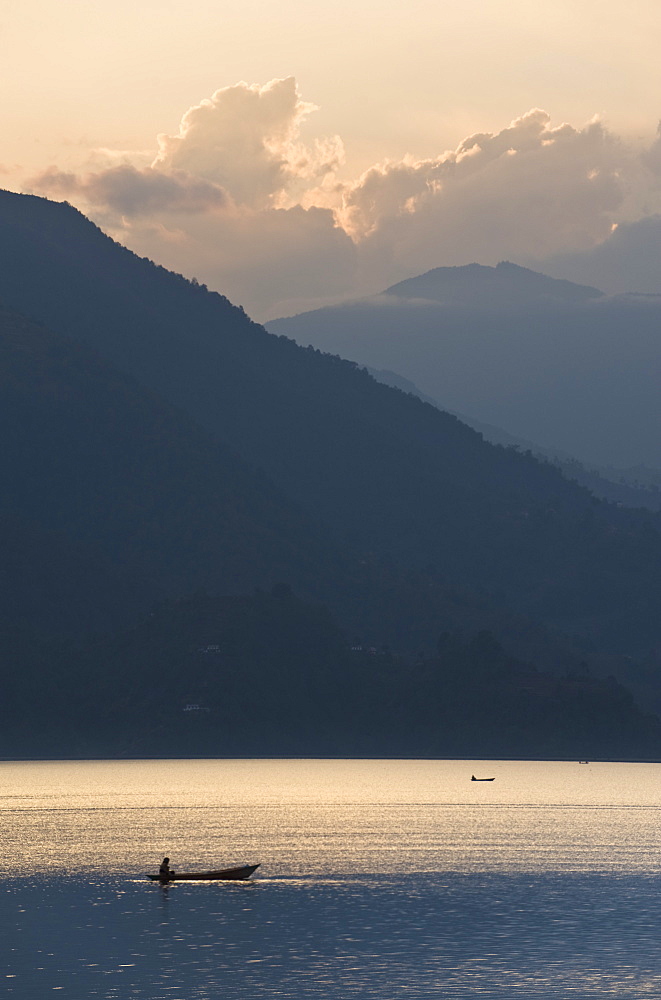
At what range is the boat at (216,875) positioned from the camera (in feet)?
511

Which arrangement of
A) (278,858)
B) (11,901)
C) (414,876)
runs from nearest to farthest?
(11,901), (414,876), (278,858)

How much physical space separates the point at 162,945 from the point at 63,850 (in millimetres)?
79416

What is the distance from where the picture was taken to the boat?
511ft

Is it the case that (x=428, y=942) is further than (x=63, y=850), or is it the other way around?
(x=63, y=850)

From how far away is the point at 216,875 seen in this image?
517 feet

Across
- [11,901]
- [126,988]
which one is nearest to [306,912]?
[11,901]

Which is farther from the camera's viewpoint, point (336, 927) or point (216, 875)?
point (216, 875)

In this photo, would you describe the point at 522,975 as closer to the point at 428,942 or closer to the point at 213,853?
the point at 428,942

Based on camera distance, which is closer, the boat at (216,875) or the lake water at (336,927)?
the lake water at (336,927)

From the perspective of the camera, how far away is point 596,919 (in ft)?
442

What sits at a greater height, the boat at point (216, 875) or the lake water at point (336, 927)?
the boat at point (216, 875)

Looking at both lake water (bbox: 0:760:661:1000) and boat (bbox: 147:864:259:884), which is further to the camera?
boat (bbox: 147:864:259:884)

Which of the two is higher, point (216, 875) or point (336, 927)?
point (216, 875)

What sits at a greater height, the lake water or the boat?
the boat
